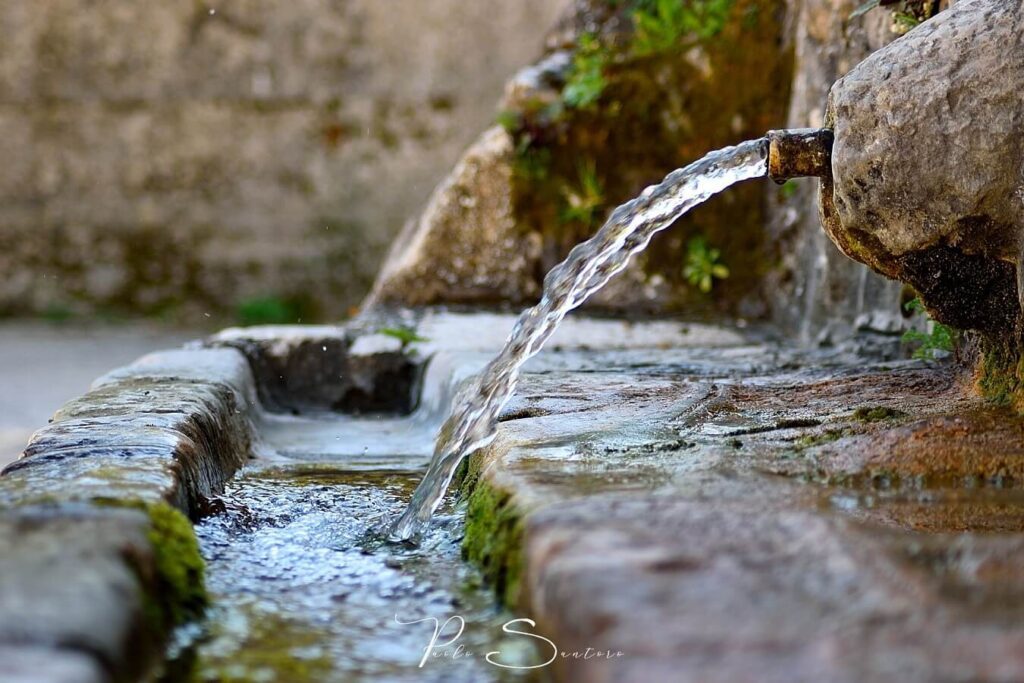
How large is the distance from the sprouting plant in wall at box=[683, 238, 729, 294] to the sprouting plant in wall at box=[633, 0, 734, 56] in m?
0.74

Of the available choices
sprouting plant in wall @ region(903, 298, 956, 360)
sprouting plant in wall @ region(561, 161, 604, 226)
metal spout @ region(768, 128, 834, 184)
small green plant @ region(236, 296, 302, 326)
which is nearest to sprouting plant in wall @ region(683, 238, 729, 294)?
sprouting plant in wall @ region(561, 161, 604, 226)

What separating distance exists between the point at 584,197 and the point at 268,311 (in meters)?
2.94

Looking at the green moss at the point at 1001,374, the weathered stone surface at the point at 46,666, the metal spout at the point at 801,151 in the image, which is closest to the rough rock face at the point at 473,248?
the metal spout at the point at 801,151

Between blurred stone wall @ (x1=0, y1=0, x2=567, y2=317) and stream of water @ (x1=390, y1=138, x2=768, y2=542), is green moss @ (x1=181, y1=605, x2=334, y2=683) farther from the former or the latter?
blurred stone wall @ (x1=0, y1=0, x2=567, y2=317)

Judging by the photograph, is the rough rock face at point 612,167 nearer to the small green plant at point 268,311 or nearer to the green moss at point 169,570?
the small green plant at point 268,311

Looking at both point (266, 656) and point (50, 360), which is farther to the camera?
point (50, 360)

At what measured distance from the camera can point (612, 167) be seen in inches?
164

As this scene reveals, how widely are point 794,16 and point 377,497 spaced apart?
8.39 feet

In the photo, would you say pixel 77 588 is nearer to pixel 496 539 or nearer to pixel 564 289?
pixel 496 539

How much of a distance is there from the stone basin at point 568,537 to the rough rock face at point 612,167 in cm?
151

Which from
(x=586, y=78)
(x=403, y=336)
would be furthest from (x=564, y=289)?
(x=586, y=78)

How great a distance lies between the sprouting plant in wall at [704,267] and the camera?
396cm

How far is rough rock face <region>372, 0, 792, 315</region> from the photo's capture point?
3971 millimetres

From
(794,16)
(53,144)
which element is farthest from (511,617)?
(53,144)
